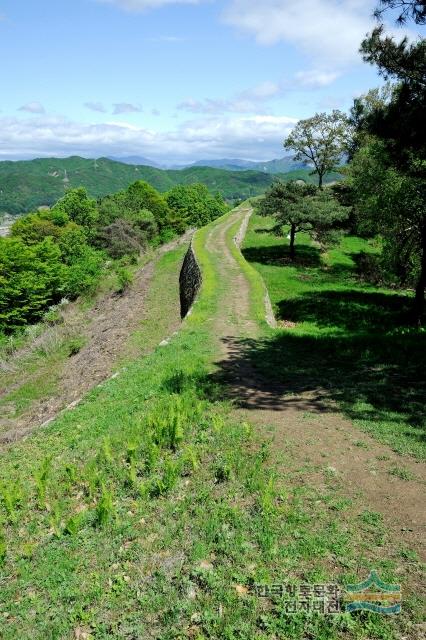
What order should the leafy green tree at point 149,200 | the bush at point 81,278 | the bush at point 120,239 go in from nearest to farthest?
the bush at point 81,278
the bush at point 120,239
the leafy green tree at point 149,200

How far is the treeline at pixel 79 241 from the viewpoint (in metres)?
43.4

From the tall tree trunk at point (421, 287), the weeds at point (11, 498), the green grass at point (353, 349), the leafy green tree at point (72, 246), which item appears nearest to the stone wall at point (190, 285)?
the green grass at point (353, 349)

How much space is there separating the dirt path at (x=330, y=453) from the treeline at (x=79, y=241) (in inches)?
1059

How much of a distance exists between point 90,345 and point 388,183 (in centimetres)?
1886

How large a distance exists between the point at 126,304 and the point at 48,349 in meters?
6.39

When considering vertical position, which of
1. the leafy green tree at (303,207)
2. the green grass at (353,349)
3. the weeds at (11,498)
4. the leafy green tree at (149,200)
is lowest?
the weeds at (11,498)

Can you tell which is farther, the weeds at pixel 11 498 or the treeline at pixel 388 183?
the treeline at pixel 388 183

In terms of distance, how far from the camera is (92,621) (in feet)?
18.9

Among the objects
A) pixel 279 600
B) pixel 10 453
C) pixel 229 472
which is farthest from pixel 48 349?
pixel 279 600

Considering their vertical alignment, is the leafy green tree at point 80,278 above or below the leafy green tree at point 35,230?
below

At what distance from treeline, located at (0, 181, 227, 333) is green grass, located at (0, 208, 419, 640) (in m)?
28.9

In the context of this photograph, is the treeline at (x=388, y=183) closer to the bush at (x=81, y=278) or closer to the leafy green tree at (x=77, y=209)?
the bush at (x=81, y=278)

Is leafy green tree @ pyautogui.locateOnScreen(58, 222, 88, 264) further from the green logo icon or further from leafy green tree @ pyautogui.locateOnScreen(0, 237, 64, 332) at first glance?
the green logo icon

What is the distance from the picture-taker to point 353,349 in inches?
643
